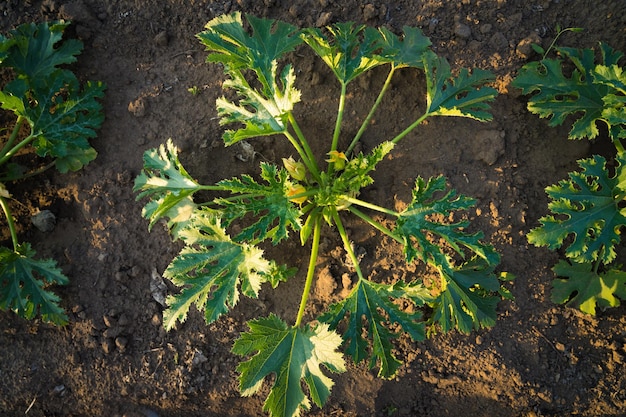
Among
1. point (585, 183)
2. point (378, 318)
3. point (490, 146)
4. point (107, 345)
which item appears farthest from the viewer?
point (107, 345)

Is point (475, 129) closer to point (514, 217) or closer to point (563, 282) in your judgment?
point (514, 217)

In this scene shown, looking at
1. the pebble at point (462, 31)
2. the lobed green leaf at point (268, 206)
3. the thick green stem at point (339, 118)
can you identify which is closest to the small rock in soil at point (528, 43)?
the pebble at point (462, 31)

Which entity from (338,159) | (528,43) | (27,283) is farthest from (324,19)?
(27,283)

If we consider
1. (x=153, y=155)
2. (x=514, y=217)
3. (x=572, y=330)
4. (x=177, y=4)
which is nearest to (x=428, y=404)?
(x=572, y=330)

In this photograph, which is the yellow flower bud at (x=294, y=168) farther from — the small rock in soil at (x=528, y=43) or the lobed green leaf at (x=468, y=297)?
the small rock in soil at (x=528, y=43)

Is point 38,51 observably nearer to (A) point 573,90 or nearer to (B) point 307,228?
(B) point 307,228

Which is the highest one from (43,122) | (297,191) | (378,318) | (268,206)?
(43,122)

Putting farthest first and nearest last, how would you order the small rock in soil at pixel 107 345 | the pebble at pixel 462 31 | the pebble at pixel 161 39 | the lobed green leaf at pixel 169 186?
the pebble at pixel 161 39 < the small rock in soil at pixel 107 345 < the pebble at pixel 462 31 < the lobed green leaf at pixel 169 186
